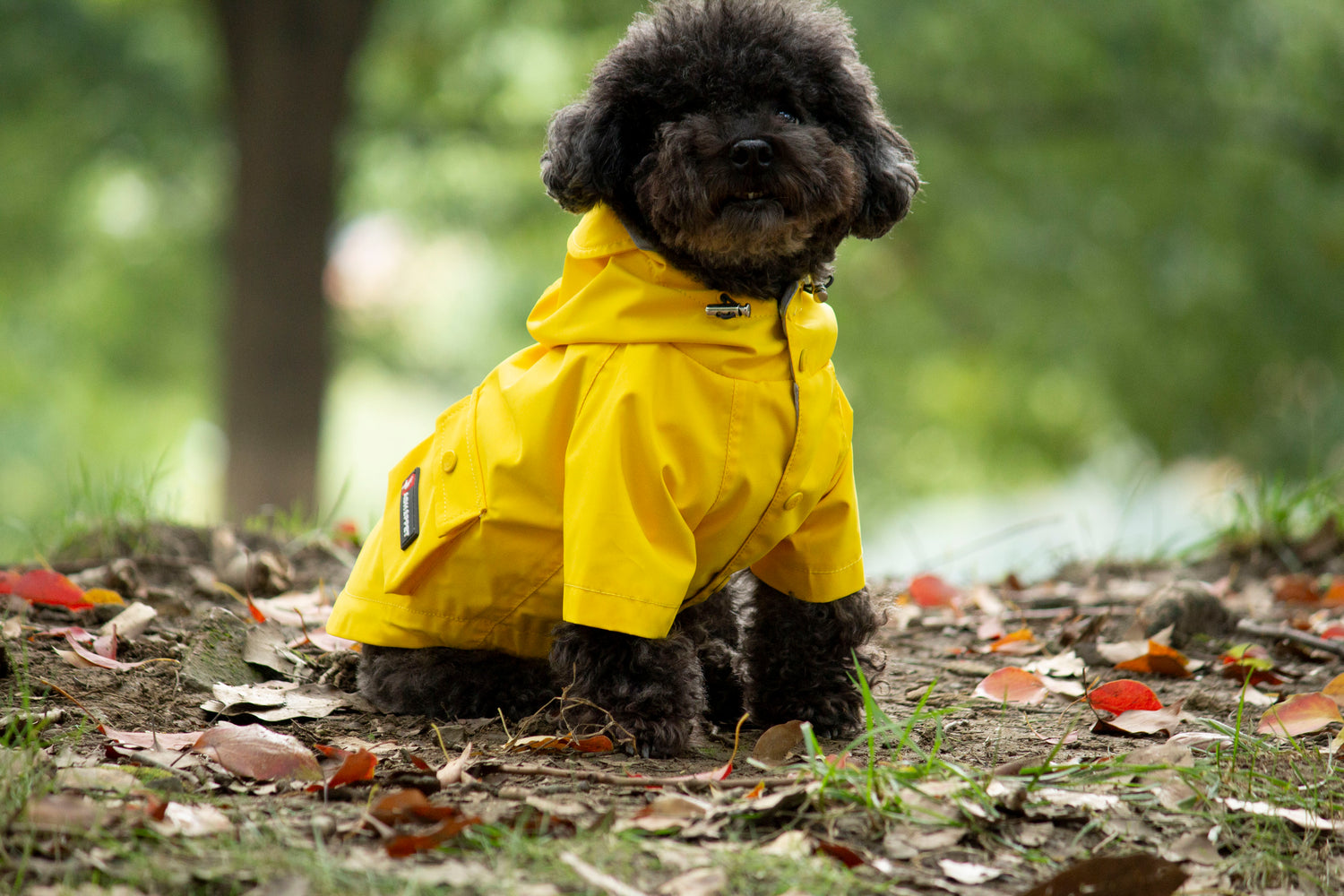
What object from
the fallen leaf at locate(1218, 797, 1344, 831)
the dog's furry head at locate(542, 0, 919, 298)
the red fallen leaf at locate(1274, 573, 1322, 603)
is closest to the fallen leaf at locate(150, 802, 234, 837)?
the dog's furry head at locate(542, 0, 919, 298)

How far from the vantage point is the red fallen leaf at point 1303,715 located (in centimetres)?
268

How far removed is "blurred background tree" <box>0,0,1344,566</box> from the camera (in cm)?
789

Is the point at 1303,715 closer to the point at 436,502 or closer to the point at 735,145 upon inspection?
the point at 735,145

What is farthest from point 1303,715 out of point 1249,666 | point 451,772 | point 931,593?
point 451,772

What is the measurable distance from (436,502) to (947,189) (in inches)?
257

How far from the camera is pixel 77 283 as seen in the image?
9.42m

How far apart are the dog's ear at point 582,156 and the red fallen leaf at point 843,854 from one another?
4.94 ft

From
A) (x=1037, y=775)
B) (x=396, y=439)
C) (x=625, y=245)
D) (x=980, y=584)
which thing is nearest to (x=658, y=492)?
(x=625, y=245)

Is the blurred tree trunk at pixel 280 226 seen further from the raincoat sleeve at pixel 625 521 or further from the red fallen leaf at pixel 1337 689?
the red fallen leaf at pixel 1337 689

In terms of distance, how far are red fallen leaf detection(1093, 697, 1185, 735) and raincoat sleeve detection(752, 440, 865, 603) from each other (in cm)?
65

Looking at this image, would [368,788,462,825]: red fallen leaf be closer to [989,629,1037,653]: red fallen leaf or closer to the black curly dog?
the black curly dog

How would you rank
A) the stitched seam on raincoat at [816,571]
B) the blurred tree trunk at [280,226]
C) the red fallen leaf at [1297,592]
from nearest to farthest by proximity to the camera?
1. the stitched seam on raincoat at [816,571]
2. the red fallen leaf at [1297,592]
3. the blurred tree trunk at [280,226]

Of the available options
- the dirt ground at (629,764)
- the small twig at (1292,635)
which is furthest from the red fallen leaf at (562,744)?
the small twig at (1292,635)

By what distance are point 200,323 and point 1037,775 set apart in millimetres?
9243
